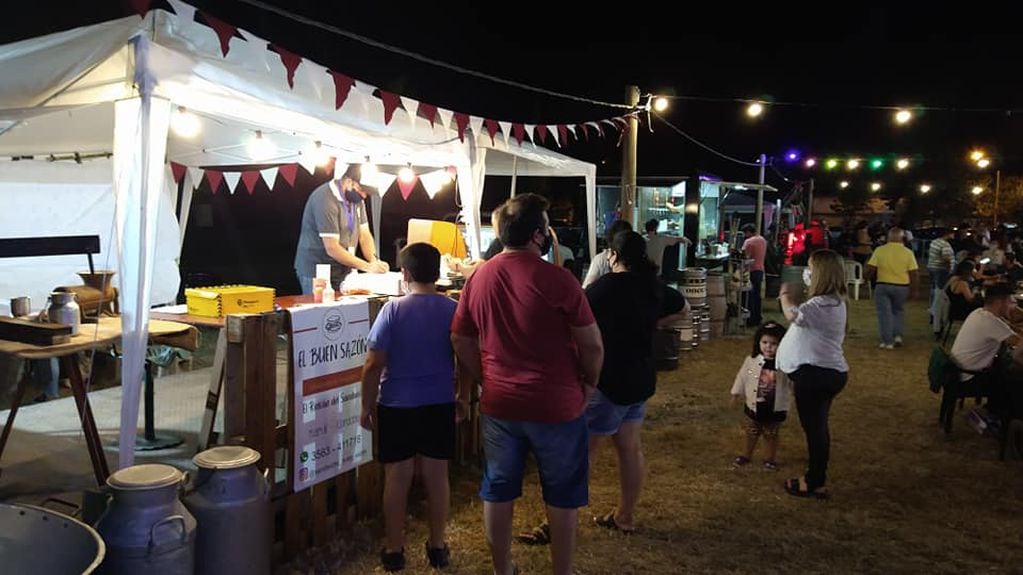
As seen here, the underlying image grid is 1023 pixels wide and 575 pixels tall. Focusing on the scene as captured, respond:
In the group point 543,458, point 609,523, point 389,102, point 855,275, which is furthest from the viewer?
point 855,275

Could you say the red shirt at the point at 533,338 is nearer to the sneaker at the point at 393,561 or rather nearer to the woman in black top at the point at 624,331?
the woman in black top at the point at 624,331

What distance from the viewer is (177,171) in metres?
8.79

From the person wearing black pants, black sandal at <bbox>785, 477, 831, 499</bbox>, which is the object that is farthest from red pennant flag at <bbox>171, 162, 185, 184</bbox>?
black sandal at <bbox>785, 477, 831, 499</bbox>

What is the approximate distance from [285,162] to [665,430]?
5.61 m

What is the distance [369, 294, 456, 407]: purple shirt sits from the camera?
318 centimetres

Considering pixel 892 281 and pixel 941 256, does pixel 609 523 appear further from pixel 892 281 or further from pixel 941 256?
pixel 941 256

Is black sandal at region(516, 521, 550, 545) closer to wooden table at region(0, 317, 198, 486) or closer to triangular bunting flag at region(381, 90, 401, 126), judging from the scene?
wooden table at region(0, 317, 198, 486)

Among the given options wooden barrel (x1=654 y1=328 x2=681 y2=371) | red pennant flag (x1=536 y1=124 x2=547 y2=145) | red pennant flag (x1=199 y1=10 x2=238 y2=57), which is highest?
red pennant flag (x1=536 y1=124 x2=547 y2=145)

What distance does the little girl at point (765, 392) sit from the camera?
4770 millimetres

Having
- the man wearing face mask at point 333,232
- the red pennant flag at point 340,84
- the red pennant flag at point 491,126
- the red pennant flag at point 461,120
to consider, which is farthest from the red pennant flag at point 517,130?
the red pennant flag at point 340,84

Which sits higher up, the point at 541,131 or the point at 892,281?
the point at 541,131

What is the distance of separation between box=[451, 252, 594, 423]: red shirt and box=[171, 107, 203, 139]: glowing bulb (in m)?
3.26

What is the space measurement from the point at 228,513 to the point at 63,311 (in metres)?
1.72

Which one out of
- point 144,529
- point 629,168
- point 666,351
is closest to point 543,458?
point 144,529
